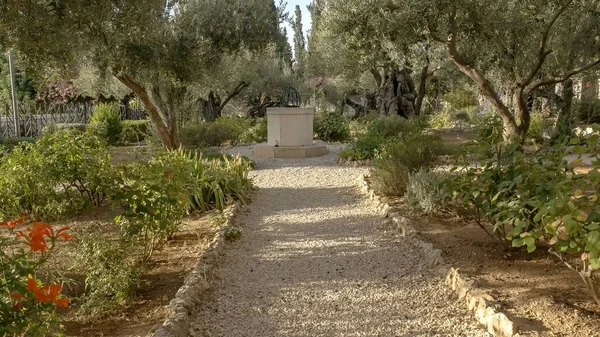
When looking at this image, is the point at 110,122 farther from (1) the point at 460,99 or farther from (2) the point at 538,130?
(1) the point at 460,99

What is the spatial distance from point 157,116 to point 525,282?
9393 mm

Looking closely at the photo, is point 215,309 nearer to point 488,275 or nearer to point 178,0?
point 488,275

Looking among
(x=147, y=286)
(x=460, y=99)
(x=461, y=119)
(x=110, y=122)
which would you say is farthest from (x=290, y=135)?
(x=460, y=99)

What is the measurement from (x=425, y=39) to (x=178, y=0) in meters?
5.73

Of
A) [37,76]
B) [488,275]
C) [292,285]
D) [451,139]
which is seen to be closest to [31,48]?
[37,76]

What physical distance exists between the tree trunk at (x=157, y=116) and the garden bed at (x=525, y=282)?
7.20 metres

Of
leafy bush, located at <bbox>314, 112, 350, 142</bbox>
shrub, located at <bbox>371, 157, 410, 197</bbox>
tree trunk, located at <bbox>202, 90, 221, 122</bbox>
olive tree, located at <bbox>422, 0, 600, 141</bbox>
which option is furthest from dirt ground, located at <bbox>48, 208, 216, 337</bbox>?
tree trunk, located at <bbox>202, 90, 221, 122</bbox>

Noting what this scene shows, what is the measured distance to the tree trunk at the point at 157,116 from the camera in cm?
1086

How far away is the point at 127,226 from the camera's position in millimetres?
4762

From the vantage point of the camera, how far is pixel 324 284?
4617 millimetres

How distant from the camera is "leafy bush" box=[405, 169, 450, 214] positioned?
21.5 feet

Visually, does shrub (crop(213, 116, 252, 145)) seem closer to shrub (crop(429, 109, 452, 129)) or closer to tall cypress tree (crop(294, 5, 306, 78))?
shrub (crop(429, 109, 452, 129))

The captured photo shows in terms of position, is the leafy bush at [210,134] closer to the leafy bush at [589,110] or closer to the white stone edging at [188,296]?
the white stone edging at [188,296]

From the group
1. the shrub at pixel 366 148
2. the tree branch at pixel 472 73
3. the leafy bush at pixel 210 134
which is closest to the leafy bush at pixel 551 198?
the tree branch at pixel 472 73
